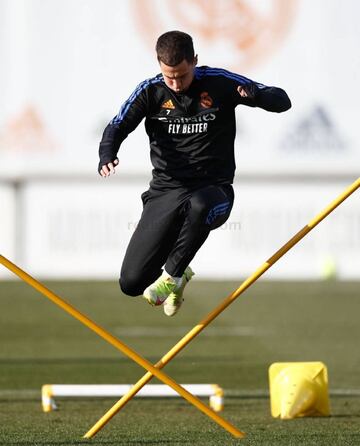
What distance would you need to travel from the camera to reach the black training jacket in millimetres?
8102

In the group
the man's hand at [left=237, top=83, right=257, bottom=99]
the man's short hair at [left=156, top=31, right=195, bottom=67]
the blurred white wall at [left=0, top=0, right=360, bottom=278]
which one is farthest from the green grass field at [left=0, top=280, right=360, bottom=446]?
the blurred white wall at [left=0, top=0, right=360, bottom=278]

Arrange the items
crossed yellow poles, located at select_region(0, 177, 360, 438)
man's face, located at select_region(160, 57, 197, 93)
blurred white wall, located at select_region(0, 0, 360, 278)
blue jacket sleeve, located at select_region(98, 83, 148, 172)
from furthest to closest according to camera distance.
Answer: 1. blurred white wall, located at select_region(0, 0, 360, 278)
2. blue jacket sleeve, located at select_region(98, 83, 148, 172)
3. crossed yellow poles, located at select_region(0, 177, 360, 438)
4. man's face, located at select_region(160, 57, 197, 93)

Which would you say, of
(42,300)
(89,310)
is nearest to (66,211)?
(42,300)

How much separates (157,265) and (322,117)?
2151 cm

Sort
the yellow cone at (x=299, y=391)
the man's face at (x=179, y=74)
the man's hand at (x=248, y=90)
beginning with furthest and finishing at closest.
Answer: the yellow cone at (x=299, y=391), the man's hand at (x=248, y=90), the man's face at (x=179, y=74)

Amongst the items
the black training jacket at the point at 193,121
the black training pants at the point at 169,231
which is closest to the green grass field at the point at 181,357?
the black training pants at the point at 169,231

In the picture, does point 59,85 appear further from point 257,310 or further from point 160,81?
point 160,81

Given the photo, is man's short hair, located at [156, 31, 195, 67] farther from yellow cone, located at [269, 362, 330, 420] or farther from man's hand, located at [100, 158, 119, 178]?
yellow cone, located at [269, 362, 330, 420]

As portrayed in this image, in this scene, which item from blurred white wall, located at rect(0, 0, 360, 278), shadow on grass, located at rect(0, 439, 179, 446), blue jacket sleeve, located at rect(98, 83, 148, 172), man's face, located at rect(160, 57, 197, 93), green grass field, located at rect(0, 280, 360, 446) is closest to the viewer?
shadow on grass, located at rect(0, 439, 179, 446)

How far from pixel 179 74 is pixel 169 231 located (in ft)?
3.86

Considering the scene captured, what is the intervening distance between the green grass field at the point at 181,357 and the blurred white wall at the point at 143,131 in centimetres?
428

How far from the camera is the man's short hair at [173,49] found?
755 centimetres

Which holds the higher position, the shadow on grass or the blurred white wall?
the blurred white wall

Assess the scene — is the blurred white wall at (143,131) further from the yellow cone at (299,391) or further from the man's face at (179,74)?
the man's face at (179,74)
